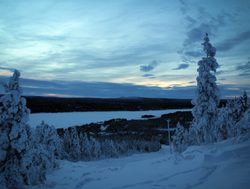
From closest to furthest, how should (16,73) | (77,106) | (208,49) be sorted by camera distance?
(16,73) → (208,49) → (77,106)

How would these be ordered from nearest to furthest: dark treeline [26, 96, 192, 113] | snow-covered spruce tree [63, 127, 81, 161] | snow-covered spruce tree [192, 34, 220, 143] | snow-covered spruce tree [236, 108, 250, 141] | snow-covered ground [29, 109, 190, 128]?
snow-covered spruce tree [236, 108, 250, 141] < snow-covered spruce tree [192, 34, 220, 143] < snow-covered spruce tree [63, 127, 81, 161] < snow-covered ground [29, 109, 190, 128] < dark treeline [26, 96, 192, 113]

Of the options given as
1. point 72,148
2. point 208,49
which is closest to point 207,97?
point 208,49

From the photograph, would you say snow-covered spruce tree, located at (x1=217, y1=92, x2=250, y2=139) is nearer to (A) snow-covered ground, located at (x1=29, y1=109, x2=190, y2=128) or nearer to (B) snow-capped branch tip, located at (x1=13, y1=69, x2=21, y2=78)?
(B) snow-capped branch tip, located at (x1=13, y1=69, x2=21, y2=78)

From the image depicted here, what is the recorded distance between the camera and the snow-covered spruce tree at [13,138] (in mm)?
12156

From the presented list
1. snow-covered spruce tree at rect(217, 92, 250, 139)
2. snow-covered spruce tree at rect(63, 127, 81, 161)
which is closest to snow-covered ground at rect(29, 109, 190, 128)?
snow-covered spruce tree at rect(63, 127, 81, 161)

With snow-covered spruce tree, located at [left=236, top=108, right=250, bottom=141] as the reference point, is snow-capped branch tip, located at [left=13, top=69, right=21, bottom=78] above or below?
above

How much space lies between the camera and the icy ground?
960 centimetres

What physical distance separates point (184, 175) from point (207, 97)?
12.1 metres

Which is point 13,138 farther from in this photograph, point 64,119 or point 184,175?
point 64,119

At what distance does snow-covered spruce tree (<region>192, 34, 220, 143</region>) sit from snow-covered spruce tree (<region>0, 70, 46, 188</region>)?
46.5ft

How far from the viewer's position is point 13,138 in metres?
12.2

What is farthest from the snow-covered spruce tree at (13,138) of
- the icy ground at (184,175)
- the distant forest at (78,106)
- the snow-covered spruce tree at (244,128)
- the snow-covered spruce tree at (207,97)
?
the distant forest at (78,106)

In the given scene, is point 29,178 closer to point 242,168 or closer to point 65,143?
point 242,168

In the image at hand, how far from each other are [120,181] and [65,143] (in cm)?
1835
